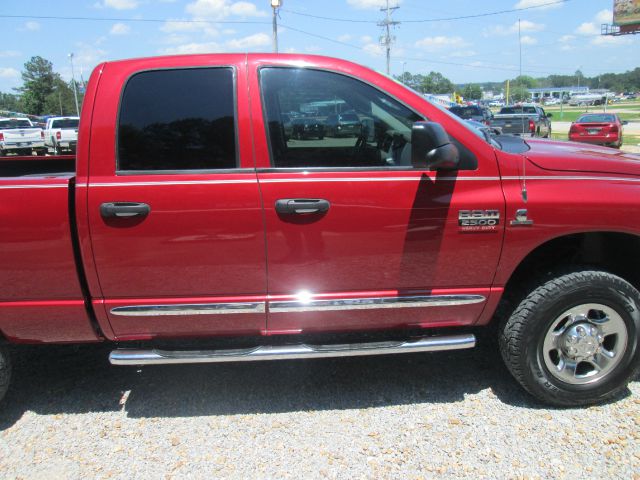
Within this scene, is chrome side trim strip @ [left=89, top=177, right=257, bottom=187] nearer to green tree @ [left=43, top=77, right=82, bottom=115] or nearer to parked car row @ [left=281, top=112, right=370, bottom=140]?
parked car row @ [left=281, top=112, right=370, bottom=140]

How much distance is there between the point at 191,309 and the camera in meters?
2.85

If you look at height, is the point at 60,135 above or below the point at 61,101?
below

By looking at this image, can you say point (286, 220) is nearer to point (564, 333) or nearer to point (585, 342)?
point (564, 333)

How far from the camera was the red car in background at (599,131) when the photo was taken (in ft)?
63.8

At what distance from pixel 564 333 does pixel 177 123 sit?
250 centimetres

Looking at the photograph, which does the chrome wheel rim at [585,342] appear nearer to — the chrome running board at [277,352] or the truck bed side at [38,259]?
the chrome running board at [277,352]

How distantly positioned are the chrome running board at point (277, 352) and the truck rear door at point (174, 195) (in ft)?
0.71

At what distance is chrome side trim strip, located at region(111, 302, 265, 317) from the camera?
2840mm

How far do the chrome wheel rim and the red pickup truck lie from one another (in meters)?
0.01

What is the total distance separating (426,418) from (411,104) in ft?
5.95

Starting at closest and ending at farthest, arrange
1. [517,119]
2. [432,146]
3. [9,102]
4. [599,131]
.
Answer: [432,146], [517,119], [599,131], [9,102]

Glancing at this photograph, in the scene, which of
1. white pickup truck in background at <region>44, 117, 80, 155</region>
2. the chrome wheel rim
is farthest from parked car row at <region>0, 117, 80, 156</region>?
the chrome wheel rim

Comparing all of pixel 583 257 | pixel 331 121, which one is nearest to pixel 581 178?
pixel 583 257

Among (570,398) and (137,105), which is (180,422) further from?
(570,398)
